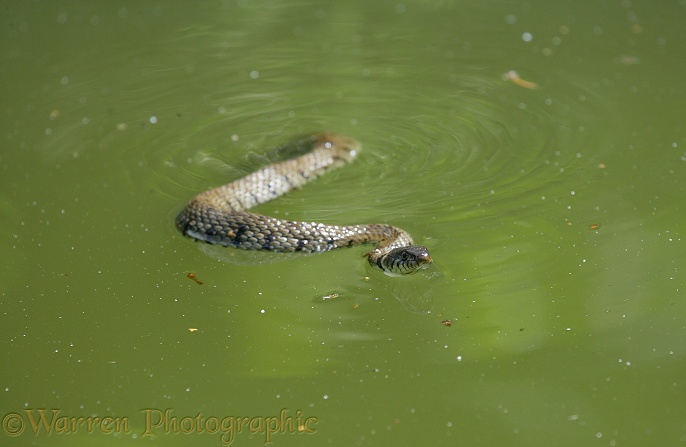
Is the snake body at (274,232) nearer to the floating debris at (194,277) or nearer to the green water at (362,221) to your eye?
the green water at (362,221)

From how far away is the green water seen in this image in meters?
4.03

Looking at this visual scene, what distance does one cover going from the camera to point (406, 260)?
4.83 m

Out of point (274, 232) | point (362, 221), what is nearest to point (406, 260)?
point (362, 221)

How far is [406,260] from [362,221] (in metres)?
0.76

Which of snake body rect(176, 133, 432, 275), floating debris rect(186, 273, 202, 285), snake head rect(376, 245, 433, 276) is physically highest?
snake head rect(376, 245, 433, 276)

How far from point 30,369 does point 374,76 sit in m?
4.33

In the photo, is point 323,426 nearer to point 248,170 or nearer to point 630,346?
point 630,346

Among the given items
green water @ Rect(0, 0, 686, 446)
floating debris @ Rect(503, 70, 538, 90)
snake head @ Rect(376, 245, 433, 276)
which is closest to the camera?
green water @ Rect(0, 0, 686, 446)

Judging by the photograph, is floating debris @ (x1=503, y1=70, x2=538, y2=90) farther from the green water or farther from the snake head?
the snake head

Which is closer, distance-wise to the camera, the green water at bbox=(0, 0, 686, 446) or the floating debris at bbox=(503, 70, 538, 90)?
the green water at bbox=(0, 0, 686, 446)

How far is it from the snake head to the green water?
0.09 meters

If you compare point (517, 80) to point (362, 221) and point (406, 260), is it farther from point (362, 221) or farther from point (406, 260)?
point (406, 260)

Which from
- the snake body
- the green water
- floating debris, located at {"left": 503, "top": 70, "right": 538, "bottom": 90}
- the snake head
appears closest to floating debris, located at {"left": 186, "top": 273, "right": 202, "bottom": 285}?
the green water

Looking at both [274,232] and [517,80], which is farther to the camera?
[517,80]
